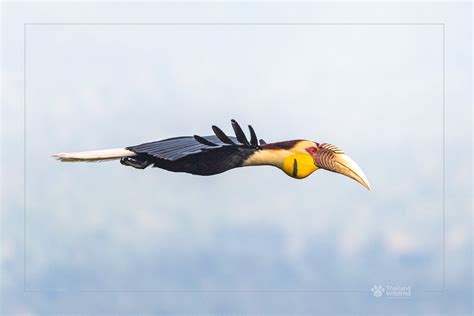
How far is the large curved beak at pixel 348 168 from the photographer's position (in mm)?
7223

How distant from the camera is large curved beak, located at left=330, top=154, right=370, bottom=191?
23.7 feet

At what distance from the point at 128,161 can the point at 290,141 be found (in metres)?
1.18

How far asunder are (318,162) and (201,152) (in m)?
0.87

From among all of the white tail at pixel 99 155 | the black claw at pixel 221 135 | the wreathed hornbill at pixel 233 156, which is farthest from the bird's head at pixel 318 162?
the white tail at pixel 99 155

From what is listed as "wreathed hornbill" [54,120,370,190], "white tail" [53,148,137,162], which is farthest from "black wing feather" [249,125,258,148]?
"white tail" [53,148,137,162]

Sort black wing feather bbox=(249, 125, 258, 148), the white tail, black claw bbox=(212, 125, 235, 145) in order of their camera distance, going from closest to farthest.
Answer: black claw bbox=(212, 125, 235, 145)
black wing feather bbox=(249, 125, 258, 148)
the white tail

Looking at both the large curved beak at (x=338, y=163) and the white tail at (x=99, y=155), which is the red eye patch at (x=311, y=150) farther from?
the white tail at (x=99, y=155)

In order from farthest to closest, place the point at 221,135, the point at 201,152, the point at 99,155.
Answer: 1. the point at 99,155
2. the point at 201,152
3. the point at 221,135

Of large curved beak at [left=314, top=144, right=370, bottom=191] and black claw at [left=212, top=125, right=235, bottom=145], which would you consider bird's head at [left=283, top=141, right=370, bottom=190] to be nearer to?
large curved beak at [left=314, top=144, right=370, bottom=191]

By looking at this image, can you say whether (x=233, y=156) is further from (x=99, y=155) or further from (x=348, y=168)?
(x=99, y=155)

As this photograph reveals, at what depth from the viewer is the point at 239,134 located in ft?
22.8

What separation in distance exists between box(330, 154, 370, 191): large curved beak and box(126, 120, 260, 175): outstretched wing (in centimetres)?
59

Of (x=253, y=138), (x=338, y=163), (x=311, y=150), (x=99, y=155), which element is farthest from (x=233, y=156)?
(x=99, y=155)

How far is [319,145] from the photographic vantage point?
7.24 metres
